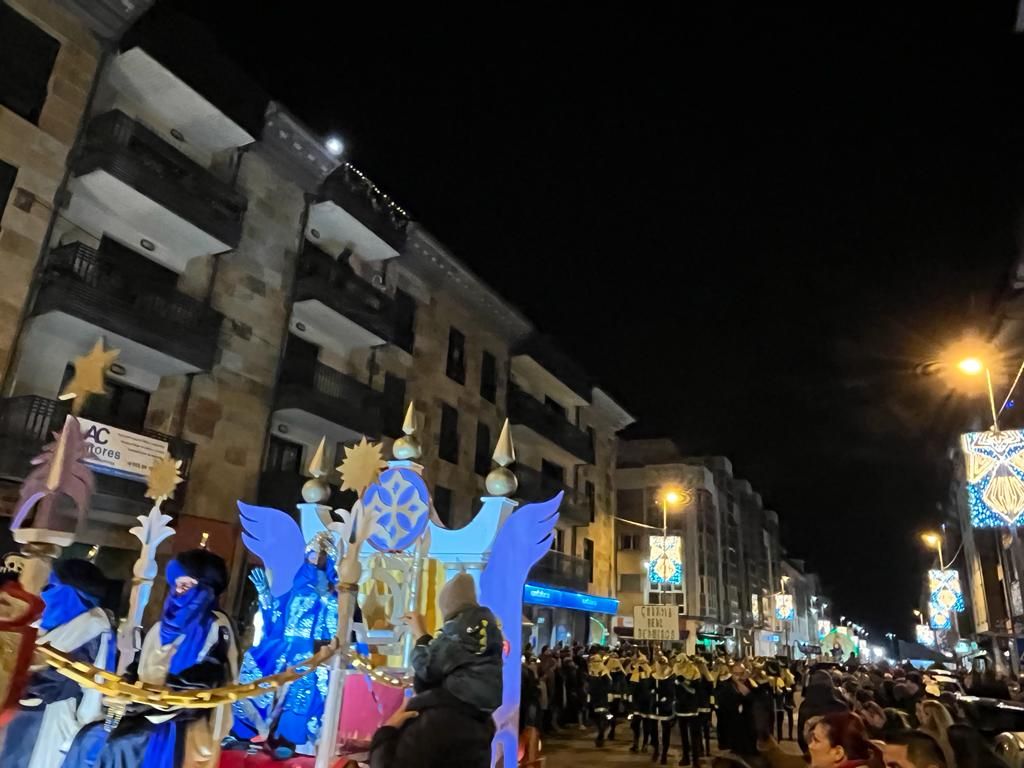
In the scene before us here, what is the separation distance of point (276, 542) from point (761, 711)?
5.29 meters

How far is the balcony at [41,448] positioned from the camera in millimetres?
12203

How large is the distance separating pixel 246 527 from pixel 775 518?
85.2 meters

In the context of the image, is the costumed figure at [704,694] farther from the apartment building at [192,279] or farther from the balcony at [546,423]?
the balcony at [546,423]

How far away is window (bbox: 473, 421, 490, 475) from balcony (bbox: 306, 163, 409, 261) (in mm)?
7706

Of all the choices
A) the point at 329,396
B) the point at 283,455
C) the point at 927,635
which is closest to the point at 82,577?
the point at 329,396

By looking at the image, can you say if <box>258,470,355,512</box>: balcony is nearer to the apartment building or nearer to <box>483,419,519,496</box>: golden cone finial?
the apartment building

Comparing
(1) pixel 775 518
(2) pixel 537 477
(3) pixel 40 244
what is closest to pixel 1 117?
(3) pixel 40 244

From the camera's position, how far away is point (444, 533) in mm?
6438

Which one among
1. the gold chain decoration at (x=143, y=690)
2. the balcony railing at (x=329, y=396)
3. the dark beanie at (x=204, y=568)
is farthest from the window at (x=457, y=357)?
the gold chain decoration at (x=143, y=690)

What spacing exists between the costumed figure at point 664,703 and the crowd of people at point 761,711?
2 centimetres

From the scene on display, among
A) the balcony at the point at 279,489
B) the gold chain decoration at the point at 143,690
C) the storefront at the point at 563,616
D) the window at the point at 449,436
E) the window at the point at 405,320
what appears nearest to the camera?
the gold chain decoration at the point at 143,690

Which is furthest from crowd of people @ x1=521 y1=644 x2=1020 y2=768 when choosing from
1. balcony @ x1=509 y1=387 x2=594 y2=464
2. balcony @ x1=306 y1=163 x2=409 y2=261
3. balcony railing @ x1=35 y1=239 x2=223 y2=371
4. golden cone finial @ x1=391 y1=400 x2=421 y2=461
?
balcony @ x1=306 y1=163 x2=409 y2=261

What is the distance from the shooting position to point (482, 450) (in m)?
26.4

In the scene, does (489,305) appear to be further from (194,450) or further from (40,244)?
(40,244)
